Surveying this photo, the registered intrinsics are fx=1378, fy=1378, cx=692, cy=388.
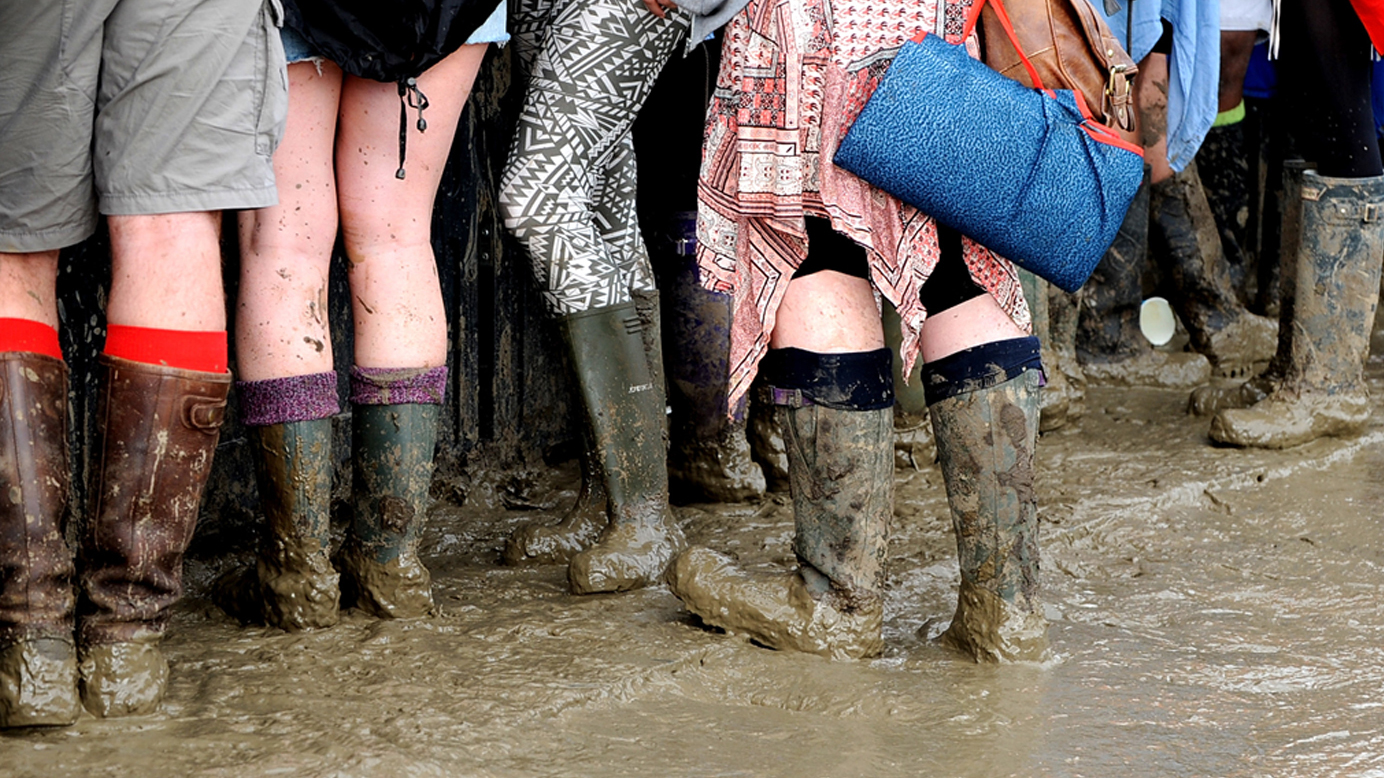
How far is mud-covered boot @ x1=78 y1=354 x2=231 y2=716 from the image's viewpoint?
1.65m

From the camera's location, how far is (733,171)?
6.59ft

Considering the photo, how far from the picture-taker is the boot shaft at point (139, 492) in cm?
166

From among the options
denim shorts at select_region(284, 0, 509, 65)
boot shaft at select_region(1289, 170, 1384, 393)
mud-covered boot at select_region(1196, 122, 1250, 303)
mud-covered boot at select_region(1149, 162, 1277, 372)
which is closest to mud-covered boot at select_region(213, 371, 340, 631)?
denim shorts at select_region(284, 0, 509, 65)

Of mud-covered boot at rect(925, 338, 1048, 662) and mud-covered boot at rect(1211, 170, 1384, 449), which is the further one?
mud-covered boot at rect(1211, 170, 1384, 449)

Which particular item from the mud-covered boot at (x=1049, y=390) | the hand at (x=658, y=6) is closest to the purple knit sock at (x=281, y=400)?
the hand at (x=658, y=6)

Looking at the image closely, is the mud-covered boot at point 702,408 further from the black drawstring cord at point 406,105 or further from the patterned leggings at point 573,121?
the black drawstring cord at point 406,105

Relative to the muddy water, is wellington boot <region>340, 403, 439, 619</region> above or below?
above

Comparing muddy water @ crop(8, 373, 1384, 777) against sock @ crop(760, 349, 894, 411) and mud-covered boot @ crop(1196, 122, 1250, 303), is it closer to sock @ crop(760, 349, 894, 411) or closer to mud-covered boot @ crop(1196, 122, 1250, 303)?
sock @ crop(760, 349, 894, 411)

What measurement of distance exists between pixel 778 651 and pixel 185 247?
100cm

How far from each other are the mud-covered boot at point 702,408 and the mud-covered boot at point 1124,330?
1498 millimetres

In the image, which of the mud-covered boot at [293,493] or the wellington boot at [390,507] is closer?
the mud-covered boot at [293,493]

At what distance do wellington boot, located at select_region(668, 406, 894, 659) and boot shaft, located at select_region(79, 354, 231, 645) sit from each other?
0.80 metres

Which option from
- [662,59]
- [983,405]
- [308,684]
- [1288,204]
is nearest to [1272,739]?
[983,405]

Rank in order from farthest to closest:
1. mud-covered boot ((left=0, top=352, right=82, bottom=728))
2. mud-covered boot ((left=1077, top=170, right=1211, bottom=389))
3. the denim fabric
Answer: mud-covered boot ((left=1077, top=170, right=1211, bottom=389)), the denim fabric, mud-covered boot ((left=0, top=352, right=82, bottom=728))
